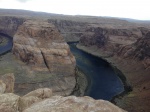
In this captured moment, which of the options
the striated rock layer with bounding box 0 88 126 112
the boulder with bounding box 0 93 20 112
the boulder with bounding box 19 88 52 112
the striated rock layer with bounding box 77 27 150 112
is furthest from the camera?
the striated rock layer with bounding box 77 27 150 112

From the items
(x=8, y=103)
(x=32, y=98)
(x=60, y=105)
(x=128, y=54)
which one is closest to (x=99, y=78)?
(x=128, y=54)

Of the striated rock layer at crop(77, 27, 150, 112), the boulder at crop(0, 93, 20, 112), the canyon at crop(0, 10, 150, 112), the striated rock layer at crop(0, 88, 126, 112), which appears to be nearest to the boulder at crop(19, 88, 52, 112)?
the striated rock layer at crop(0, 88, 126, 112)

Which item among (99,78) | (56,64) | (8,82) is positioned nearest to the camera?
(8,82)

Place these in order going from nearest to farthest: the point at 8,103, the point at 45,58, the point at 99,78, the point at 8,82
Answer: the point at 8,103
the point at 8,82
the point at 45,58
the point at 99,78

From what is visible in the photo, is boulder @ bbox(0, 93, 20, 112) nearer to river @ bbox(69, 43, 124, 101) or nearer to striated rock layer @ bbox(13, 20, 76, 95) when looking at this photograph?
striated rock layer @ bbox(13, 20, 76, 95)

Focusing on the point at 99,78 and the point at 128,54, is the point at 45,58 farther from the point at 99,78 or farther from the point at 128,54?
the point at 128,54

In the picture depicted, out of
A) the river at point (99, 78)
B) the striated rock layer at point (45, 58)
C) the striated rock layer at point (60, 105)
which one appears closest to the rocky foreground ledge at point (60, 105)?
the striated rock layer at point (60, 105)

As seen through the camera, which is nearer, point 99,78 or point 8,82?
point 8,82
